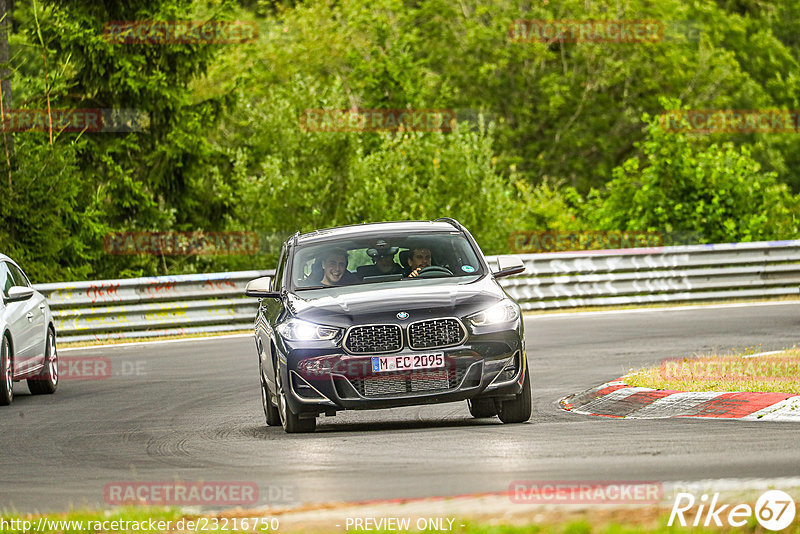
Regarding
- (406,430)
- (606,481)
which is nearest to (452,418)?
(406,430)

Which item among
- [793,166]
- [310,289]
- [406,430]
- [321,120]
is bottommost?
[793,166]

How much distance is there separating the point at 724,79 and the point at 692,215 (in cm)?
2691

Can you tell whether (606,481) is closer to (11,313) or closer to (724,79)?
(11,313)

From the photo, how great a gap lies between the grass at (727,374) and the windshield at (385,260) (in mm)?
2041

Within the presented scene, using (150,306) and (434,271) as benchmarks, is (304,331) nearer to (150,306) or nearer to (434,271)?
(434,271)

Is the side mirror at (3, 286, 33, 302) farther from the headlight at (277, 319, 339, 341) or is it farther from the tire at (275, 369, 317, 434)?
the headlight at (277, 319, 339, 341)

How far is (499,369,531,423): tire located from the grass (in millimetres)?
1664

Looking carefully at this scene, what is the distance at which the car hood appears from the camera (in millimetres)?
10633

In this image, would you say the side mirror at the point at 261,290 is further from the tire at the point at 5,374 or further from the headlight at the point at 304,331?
the tire at the point at 5,374

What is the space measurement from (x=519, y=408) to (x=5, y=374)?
5849 mm

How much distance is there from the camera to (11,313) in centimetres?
1495

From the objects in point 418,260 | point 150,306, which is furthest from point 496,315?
point 150,306

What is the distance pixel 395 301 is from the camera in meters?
10.8

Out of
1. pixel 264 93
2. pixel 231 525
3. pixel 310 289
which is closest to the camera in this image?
pixel 231 525
